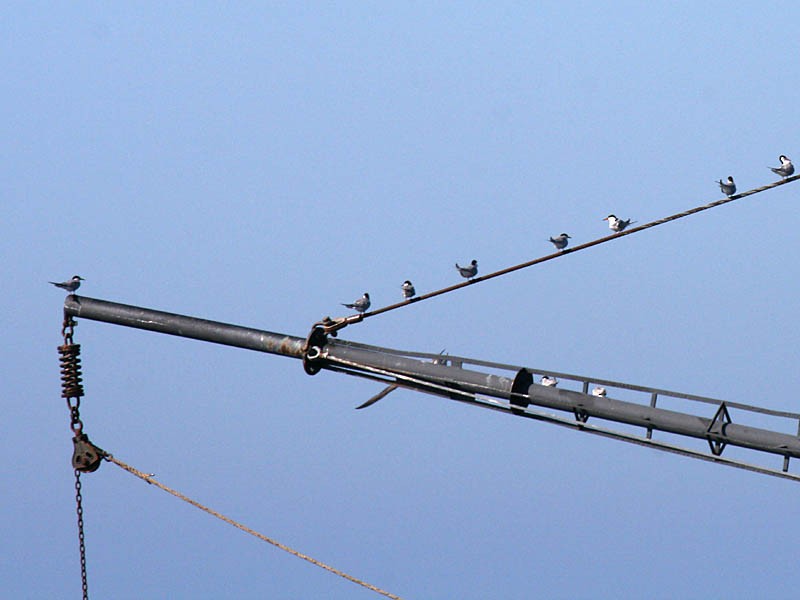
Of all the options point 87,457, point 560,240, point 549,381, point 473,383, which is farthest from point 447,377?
point 560,240

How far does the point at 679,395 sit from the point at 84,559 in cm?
1156

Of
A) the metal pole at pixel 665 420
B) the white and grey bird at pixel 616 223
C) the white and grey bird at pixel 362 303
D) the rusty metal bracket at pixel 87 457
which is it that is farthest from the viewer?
the white and grey bird at pixel 616 223

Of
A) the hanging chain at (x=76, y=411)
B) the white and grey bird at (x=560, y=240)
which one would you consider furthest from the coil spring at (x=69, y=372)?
the white and grey bird at (x=560, y=240)

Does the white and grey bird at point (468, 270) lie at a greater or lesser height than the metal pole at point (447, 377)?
greater

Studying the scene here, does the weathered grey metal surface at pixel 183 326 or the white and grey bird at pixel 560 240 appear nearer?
the weathered grey metal surface at pixel 183 326

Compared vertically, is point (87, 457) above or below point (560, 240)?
below

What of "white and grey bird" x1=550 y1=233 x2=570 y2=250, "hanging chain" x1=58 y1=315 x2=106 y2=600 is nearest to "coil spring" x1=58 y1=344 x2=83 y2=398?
"hanging chain" x1=58 y1=315 x2=106 y2=600

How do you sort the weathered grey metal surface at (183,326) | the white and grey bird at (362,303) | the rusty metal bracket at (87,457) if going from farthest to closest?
the white and grey bird at (362,303), the rusty metal bracket at (87,457), the weathered grey metal surface at (183,326)

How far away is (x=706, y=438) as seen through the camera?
28.4 m

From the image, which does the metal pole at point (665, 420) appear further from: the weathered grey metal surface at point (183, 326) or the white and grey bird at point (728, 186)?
the white and grey bird at point (728, 186)

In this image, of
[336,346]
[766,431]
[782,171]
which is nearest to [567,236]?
[782,171]

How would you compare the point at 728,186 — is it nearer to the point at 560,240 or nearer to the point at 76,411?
the point at 560,240

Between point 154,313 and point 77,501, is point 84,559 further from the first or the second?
point 154,313

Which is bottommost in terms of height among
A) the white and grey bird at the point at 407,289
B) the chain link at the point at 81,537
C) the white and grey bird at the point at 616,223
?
the chain link at the point at 81,537
